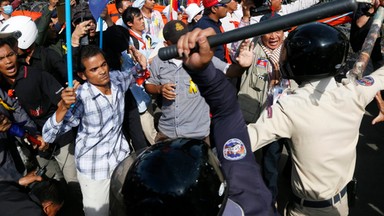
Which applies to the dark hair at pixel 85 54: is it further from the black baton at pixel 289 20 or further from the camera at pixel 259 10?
the camera at pixel 259 10

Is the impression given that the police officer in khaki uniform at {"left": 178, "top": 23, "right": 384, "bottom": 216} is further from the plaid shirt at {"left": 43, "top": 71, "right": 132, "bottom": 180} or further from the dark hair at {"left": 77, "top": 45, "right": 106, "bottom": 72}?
the dark hair at {"left": 77, "top": 45, "right": 106, "bottom": 72}

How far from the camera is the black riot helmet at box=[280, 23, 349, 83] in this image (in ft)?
5.35

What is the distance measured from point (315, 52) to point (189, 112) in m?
1.64

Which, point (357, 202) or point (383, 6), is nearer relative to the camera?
point (383, 6)

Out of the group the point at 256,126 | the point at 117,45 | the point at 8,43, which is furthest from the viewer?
the point at 117,45

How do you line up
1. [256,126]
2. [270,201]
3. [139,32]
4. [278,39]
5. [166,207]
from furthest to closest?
[139,32] → [278,39] → [256,126] → [270,201] → [166,207]

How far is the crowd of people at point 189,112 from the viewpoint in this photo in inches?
53.1

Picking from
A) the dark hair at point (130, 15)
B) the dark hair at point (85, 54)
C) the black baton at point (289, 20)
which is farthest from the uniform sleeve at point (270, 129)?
the dark hair at point (130, 15)

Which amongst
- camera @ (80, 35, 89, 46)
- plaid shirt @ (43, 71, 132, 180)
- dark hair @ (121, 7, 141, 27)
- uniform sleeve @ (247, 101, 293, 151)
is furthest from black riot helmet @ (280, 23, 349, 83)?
dark hair @ (121, 7, 141, 27)

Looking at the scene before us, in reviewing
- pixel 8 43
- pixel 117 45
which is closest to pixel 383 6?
pixel 117 45

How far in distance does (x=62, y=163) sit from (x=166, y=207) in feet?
7.90

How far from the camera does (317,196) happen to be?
1712 mm

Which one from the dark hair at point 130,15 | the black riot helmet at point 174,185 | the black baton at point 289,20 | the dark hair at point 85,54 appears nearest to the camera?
the black baton at point 289,20

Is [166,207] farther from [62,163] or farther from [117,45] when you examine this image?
[117,45]
